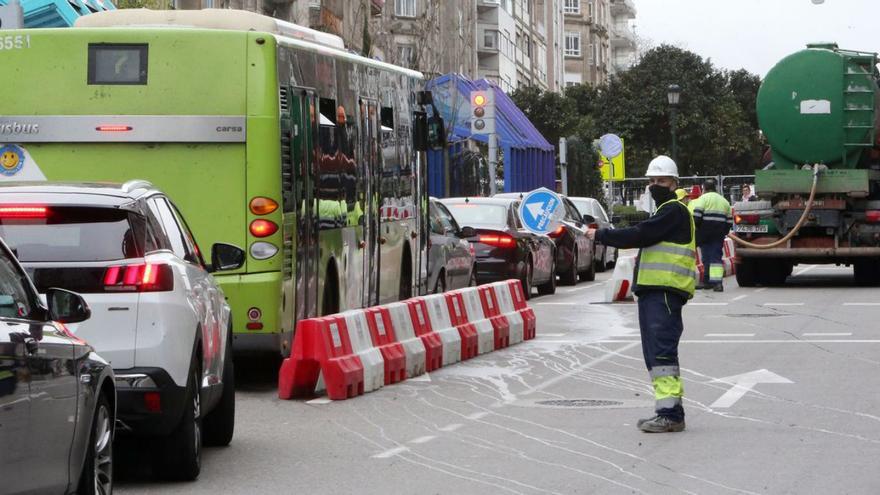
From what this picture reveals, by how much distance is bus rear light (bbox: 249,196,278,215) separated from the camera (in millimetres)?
14336

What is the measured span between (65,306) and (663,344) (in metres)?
5.71

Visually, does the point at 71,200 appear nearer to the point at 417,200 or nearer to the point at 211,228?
the point at 211,228

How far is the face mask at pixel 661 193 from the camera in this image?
12633 mm

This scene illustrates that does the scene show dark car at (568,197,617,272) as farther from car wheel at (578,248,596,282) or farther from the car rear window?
the car rear window

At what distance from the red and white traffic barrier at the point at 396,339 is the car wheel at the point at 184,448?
13.1ft

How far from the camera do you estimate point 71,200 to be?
31.0 feet

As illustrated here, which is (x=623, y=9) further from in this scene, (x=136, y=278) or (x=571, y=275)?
(x=136, y=278)

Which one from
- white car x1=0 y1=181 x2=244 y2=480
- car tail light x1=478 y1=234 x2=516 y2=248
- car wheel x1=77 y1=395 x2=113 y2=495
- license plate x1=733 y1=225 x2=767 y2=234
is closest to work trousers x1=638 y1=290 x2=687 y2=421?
white car x1=0 y1=181 x2=244 y2=480

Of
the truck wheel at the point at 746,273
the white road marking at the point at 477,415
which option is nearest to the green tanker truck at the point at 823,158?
the truck wheel at the point at 746,273

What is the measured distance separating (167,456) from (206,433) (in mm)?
1594

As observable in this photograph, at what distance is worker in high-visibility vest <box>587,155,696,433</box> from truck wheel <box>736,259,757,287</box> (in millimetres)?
19224

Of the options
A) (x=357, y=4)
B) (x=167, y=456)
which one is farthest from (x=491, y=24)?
(x=167, y=456)

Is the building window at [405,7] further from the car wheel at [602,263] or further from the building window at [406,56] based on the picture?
the car wheel at [602,263]

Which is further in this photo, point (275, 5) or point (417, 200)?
point (275, 5)
